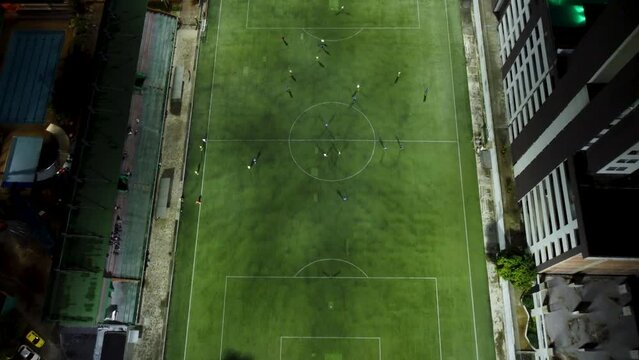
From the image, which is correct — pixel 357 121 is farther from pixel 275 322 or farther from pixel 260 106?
pixel 275 322

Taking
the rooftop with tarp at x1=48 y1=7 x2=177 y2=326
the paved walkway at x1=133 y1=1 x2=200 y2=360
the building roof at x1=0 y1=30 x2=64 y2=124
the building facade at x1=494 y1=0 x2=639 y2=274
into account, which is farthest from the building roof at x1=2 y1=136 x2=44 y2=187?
the building facade at x1=494 y1=0 x2=639 y2=274

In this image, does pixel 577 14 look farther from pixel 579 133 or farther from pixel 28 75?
pixel 28 75

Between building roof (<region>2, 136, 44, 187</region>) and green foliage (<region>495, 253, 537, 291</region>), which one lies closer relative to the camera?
green foliage (<region>495, 253, 537, 291</region>)

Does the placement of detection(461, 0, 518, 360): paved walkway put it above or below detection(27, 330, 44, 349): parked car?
above

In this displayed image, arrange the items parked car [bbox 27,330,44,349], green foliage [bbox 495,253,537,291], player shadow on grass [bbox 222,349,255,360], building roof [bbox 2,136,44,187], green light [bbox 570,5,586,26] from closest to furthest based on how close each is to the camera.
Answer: green light [bbox 570,5,586,26] → green foliage [bbox 495,253,537,291] → player shadow on grass [bbox 222,349,255,360] → parked car [bbox 27,330,44,349] → building roof [bbox 2,136,44,187]

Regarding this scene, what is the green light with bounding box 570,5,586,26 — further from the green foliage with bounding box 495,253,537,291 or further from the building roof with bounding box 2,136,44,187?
the building roof with bounding box 2,136,44,187

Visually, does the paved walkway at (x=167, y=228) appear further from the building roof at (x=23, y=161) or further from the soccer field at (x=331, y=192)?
the building roof at (x=23, y=161)

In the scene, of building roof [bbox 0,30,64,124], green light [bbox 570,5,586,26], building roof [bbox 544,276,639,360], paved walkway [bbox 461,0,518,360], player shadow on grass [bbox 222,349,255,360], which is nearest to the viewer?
building roof [bbox 544,276,639,360]
